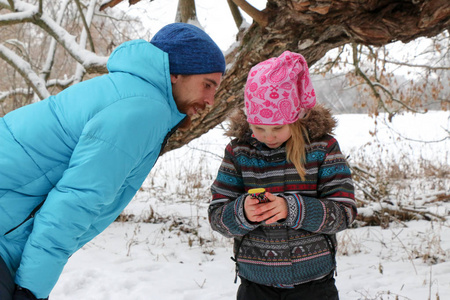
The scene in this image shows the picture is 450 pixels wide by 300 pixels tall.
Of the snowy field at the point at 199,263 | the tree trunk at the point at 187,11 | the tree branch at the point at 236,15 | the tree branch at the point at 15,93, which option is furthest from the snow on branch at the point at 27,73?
the tree branch at the point at 236,15

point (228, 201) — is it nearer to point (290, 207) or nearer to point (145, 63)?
point (290, 207)

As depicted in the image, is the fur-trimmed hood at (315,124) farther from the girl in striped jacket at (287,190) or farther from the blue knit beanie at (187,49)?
the blue knit beanie at (187,49)

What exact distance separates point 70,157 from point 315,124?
0.98 m

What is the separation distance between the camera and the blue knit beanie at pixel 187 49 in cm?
142

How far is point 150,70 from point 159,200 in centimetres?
429

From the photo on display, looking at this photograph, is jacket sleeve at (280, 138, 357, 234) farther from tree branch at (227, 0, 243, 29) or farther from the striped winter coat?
tree branch at (227, 0, 243, 29)

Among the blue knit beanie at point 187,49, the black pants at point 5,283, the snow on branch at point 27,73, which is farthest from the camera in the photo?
the snow on branch at point 27,73

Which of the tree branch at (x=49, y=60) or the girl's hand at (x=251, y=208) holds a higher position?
the tree branch at (x=49, y=60)

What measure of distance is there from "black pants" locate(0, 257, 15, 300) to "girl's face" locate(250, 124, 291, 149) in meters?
1.04

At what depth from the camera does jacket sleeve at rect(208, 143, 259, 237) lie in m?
1.58

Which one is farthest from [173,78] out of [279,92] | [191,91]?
[279,92]

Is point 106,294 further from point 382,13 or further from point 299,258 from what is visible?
point 382,13

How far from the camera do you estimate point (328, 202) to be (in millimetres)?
1547

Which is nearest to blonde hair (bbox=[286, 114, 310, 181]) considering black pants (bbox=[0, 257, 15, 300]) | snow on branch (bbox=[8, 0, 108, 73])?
black pants (bbox=[0, 257, 15, 300])
